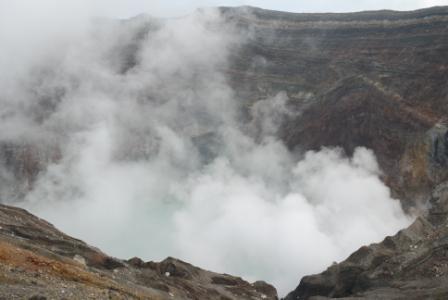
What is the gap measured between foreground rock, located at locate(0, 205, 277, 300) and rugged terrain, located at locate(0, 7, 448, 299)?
0.16 m

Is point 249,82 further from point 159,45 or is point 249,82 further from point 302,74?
point 159,45

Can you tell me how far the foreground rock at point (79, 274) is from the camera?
1150 inches

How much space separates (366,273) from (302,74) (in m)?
58.7

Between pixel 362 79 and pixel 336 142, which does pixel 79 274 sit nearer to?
pixel 336 142

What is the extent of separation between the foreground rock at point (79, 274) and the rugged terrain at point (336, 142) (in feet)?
0.52

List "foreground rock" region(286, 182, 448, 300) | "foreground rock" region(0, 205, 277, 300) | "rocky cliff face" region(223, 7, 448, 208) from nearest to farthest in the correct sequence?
"foreground rock" region(0, 205, 277, 300)
"foreground rock" region(286, 182, 448, 300)
"rocky cliff face" region(223, 7, 448, 208)

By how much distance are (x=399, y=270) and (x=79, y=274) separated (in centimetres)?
2644

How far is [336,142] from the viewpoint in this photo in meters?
98.0

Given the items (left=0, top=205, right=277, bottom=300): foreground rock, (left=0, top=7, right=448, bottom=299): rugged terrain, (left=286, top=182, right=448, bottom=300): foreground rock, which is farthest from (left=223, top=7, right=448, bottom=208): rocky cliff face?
(left=0, top=205, right=277, bottom=300): foreground rock

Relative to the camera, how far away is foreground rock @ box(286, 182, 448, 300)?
1789 inches

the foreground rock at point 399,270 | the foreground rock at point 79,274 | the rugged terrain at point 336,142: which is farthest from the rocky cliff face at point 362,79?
the foreground rock at point 79,274

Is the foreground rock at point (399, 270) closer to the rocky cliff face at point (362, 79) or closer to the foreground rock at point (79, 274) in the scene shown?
the foreground rock at point (79, 274)

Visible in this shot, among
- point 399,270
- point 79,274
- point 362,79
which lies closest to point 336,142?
point 362,79

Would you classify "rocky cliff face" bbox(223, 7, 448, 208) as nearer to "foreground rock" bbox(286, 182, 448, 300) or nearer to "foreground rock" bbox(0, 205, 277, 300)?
"foreground rock" bbox(286, 182, 448, 300)
